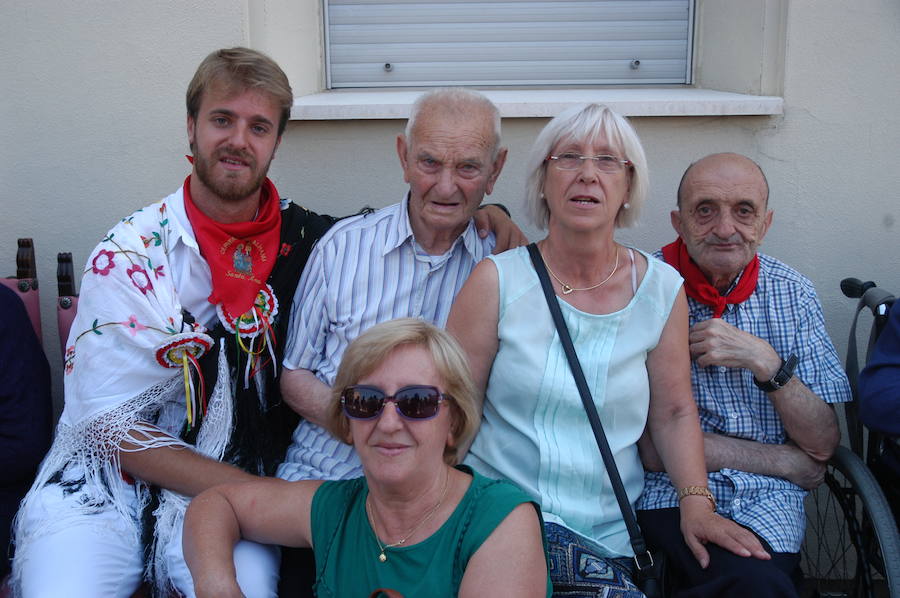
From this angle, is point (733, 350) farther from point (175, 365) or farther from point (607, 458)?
point (175, 365)

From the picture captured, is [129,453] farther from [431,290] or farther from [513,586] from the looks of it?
[513,586]

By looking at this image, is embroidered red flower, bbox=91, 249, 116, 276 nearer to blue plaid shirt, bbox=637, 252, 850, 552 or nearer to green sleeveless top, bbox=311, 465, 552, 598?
green sleeveless top, bbox=311, 465, 552, 598

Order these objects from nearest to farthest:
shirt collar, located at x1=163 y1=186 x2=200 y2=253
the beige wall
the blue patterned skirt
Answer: the blue patterned skirt → shirt collar, located at x1=163 y1=186 x2=200 y2=253 → the beige wall

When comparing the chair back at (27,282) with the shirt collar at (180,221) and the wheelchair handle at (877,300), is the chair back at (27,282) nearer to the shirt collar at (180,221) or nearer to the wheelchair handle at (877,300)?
the shirt collar at (180,221)

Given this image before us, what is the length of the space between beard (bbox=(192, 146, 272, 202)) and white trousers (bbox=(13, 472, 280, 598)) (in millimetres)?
1012

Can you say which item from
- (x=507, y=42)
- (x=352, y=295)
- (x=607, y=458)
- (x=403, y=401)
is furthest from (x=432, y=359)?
(x=507, y=42)

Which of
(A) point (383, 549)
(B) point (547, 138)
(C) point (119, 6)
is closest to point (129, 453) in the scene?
(A) point (383, 549)

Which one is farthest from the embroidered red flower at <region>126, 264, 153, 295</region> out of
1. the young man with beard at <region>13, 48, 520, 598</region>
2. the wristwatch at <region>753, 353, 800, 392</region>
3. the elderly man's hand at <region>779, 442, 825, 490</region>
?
the elderly man's hand at <region>779, 442, 825, 490</region>

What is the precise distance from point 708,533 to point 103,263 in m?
1.96

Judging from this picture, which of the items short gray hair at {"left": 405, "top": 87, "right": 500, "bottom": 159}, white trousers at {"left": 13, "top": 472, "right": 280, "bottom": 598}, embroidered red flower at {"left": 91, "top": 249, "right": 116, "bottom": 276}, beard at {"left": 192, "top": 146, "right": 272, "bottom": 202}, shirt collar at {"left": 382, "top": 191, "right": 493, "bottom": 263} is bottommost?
white trousers at {"left": 13, "top": 472, "right": 280, "bottom": 598}

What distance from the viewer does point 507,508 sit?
1.96m

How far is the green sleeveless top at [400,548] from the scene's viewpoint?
6.36ft

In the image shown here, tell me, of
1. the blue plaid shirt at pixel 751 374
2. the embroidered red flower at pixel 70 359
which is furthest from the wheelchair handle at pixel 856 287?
the embroidered red flower at pixel 70 359

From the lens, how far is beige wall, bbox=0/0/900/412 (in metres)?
3.39
